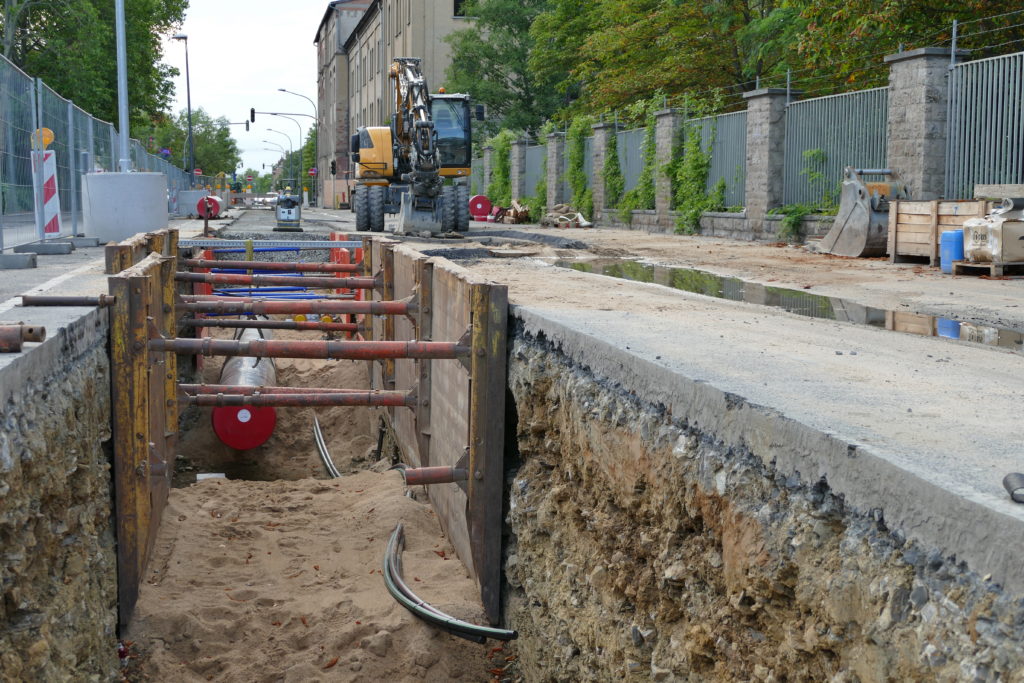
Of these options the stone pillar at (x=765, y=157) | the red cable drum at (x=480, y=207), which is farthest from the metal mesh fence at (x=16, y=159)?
the red cable drum at (x=480, y=207)

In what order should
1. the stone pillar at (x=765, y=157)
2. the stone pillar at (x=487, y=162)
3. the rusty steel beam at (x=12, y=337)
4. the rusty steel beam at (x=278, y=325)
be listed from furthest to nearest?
the stone pillar at (x=487, y=162)
the stone pillar at (x=765, y=157)
the rusty steel beam at (x=278, y=325)
the rusty steel beam at (x=12, y=337)

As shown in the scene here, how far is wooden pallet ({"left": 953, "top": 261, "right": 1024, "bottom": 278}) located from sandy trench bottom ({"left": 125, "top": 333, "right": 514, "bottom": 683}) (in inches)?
251

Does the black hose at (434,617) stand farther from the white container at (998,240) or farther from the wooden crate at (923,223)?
the wooden crate at (923,223)

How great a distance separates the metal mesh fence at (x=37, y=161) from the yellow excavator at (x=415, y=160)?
6.14 metres

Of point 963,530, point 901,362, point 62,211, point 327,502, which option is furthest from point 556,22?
point 963,530

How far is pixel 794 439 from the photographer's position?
8.82ft

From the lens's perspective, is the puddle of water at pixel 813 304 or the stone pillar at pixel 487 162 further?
the stone pillar at pixel 487 162

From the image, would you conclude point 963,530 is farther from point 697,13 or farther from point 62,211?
point 697,13

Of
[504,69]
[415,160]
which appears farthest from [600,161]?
[504,69]

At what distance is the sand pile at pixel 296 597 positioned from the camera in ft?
16.8

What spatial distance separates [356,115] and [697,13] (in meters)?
53.4

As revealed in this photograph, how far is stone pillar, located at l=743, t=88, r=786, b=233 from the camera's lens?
20.1 metres

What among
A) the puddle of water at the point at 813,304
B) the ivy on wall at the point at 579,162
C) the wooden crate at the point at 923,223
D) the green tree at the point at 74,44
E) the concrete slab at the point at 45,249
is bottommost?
the puddle of water at the point at 813,304

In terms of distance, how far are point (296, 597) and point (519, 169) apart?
33623 millimetres
